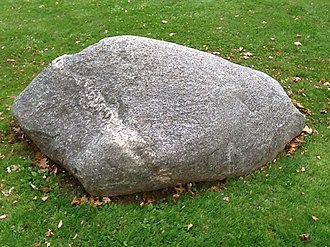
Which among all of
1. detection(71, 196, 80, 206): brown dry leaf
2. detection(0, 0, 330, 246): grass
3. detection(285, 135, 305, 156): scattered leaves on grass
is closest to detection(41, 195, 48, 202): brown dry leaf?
detection(0, 0, 330, 246): grass

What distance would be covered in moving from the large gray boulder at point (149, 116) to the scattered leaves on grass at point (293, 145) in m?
0.21

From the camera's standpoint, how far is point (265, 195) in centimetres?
623

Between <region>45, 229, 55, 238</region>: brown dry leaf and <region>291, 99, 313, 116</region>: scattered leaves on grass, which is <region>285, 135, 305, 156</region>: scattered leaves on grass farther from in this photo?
<region>45, 229, 55, 238</region>: brown dry leaf

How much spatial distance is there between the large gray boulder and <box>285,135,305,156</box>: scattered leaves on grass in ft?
0.68

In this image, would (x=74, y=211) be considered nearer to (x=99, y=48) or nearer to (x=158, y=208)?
(x=158, y=208)

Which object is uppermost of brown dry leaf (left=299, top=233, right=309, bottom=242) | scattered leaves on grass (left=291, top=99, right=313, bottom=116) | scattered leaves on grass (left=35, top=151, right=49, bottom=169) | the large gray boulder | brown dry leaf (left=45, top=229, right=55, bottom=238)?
the large gray boulder

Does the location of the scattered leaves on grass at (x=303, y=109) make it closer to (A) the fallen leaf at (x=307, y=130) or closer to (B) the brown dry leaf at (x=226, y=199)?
(A) the fallen leaf at (x=307, y=130)

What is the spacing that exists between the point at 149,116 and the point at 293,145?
8.58 ft

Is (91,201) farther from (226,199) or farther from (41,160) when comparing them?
(226,199)

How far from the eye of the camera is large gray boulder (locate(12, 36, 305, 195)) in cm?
572

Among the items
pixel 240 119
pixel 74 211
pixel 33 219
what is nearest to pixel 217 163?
pixel 240 119

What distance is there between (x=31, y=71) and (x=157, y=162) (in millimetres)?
5187

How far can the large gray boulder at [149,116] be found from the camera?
5.72 metres

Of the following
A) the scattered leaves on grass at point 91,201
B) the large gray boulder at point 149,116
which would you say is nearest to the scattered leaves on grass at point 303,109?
the large gray boulder at point 149,116
